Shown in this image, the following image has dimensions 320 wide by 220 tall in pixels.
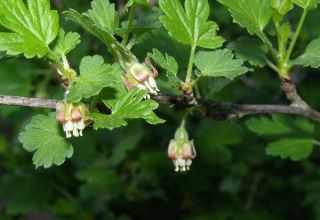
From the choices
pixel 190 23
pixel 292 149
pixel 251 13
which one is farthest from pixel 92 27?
pixel 292 149

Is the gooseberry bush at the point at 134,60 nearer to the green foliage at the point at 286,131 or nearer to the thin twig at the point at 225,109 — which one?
the thin twig at the point at 225,109

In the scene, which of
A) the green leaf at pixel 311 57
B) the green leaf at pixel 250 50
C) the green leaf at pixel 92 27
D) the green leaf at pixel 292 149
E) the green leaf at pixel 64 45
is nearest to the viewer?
the green leaf at pixel 92 27

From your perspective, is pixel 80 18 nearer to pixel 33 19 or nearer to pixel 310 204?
pixel 33 19

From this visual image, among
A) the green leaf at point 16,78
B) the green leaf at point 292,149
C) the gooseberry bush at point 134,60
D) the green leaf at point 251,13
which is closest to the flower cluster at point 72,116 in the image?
the gooseberry bush at point 134,60

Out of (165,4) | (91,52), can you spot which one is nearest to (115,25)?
(165,4)

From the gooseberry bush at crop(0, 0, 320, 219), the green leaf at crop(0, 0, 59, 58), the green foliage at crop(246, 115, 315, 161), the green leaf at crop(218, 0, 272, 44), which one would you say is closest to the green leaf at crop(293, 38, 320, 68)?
the gooseberry bush at crop(0, 0, 320, 219)

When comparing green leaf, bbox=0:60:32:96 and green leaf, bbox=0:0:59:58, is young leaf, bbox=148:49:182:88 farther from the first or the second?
green leaf, bbox=0:60:32:96
